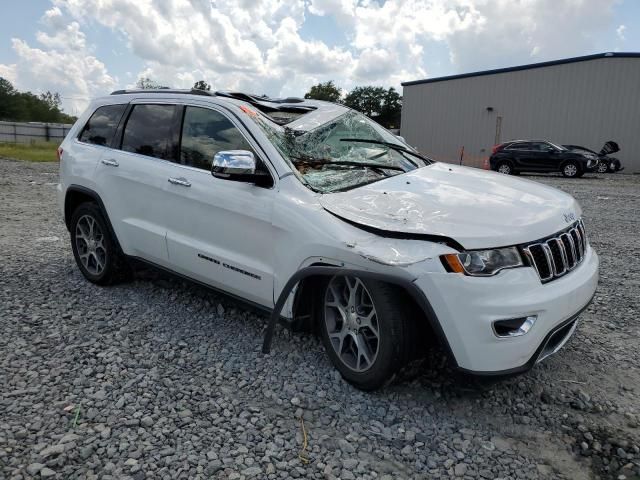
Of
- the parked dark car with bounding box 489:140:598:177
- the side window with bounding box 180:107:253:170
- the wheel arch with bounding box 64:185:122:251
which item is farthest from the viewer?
the parked dark car with bounding box 489:140:598:177

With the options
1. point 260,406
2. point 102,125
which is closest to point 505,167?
point 102,125

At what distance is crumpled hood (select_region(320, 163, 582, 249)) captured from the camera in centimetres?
264

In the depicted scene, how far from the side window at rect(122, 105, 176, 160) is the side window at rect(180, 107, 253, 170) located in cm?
20

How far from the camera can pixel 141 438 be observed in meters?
2.65

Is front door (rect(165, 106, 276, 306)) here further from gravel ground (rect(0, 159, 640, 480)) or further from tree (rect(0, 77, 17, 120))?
tree (rect(0, 77, 17, 120))

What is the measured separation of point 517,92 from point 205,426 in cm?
3022

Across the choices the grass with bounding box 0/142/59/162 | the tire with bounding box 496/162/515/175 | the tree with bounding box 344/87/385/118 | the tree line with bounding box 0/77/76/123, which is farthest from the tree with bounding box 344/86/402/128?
the tire with bounding box 496/162/515/175

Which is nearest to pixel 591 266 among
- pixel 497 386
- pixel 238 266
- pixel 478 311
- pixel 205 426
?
pixel 497 386

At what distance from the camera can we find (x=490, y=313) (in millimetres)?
2514

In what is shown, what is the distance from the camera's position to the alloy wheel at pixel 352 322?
2.96 metres

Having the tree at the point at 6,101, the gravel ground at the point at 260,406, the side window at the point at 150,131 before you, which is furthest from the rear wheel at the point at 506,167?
the tree at the point at 6,101

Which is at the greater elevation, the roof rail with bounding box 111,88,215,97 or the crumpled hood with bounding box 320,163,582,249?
the roof rail with bounding box 111,88,215,97

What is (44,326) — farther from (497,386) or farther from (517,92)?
(517,92)

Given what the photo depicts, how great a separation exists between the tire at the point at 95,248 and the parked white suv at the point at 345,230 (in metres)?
0.03
